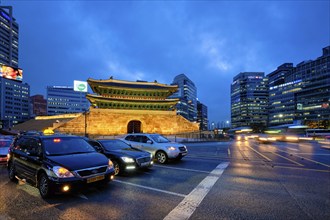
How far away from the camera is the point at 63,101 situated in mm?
149125

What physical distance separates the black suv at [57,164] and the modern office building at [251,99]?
171m

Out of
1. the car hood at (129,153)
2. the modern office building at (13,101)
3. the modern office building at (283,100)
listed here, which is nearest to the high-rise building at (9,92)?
the modern office building at (13,101)

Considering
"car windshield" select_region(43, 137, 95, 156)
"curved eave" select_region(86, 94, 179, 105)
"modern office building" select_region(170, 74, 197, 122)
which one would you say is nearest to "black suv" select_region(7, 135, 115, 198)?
"car windshield" select_region(43, 137, 95, 156)

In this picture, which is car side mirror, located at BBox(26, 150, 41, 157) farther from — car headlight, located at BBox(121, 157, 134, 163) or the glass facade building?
the glass facade building

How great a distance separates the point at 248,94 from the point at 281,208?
17968 cm

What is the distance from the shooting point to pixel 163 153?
449 inches

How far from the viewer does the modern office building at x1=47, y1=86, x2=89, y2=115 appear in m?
145

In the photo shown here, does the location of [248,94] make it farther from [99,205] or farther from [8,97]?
[99,205]

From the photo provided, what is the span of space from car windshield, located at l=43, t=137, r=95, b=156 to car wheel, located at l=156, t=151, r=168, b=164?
5.00 meters

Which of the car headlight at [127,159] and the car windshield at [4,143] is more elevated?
the car windshield at [4,143]

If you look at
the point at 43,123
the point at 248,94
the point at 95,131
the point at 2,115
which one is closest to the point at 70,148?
the point at 95,131

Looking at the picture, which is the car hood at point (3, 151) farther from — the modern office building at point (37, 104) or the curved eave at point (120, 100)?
the modern office building at point (37, 104)

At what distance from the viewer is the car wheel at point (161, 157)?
11.3m

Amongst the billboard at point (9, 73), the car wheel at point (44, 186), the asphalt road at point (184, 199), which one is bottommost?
the asphalt road at point (184, 199)
